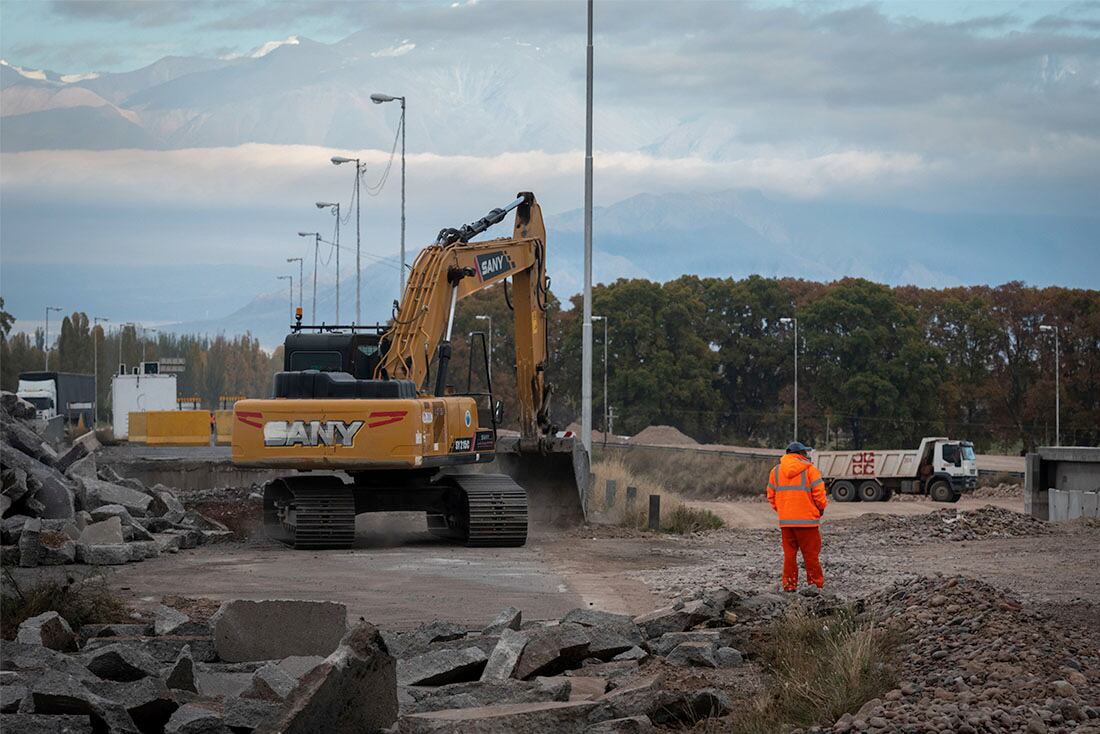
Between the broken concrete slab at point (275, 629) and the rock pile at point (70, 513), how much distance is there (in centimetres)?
796

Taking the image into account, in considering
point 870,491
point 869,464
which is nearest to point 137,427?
point 869,464

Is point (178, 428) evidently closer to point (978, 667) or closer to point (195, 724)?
point (978, 667)

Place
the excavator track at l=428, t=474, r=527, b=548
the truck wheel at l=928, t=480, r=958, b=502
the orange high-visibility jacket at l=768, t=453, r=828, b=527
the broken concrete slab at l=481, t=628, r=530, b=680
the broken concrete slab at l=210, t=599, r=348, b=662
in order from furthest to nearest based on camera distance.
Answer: the truck wheel at l=928, t=480, r=958, b=502
the excavator track at l=428, t=474, r=527, b=548
the orange high-visibility jacket at l=768, t=453, r=828, b=527
the broken concrete slab at l=210, t=599, r=348, b=662
the broken concrete slab at l=481, t=628, r=530, b=680

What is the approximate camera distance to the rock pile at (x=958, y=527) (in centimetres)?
2506

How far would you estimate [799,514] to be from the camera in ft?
52.7

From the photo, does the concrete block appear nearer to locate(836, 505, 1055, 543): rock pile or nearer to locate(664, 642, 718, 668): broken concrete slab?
locate(664, 642, 718, 668): broken concrete slab

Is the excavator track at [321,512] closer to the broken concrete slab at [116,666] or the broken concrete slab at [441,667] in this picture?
the broken concrete slab at [441,667]

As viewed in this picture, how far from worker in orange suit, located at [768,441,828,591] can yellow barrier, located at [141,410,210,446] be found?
49579 millimetres

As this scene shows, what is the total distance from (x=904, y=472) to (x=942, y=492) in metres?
1.66

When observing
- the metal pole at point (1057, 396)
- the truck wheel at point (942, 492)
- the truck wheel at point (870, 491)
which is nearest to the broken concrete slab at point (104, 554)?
the truck wheel at point (942, 492)

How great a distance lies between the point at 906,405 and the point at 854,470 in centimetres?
2697

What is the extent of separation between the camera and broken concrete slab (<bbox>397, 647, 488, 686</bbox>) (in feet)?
34.7

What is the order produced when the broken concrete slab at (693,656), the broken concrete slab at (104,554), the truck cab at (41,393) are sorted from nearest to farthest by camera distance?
1. the broken concrete slab at (693,656)
2. the broken concrete slab at (104,554)
3. the truck cab at (41,393)

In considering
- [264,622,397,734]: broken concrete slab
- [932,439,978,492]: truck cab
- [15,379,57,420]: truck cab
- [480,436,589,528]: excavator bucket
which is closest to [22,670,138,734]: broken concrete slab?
[264,622,397,734]: broken concrete slab
